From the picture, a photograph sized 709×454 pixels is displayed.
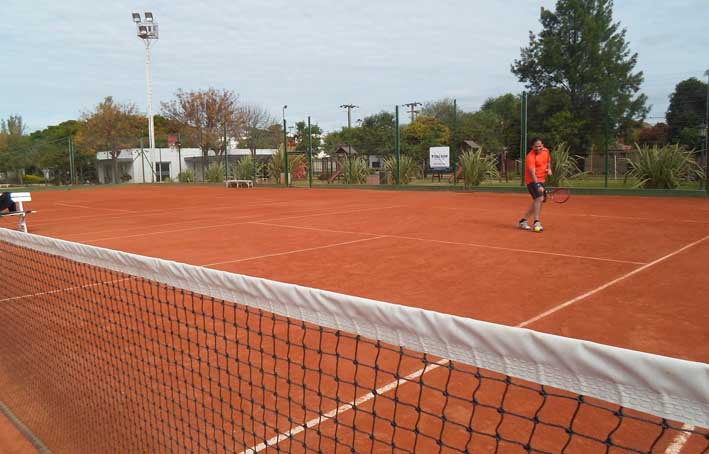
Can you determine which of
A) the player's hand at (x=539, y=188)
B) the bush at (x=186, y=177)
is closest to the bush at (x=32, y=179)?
the bush at (x=186, y=177)

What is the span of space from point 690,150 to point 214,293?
18.1 metres

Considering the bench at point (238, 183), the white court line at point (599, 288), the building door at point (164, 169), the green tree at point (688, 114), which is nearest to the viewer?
the white court line at point (599, 288)

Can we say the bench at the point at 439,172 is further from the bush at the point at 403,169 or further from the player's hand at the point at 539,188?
the player's hand at the point at 539,188

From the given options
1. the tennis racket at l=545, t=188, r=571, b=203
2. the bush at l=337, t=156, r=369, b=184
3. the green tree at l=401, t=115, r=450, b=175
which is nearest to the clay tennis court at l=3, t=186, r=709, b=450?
the tennis racket at l=545, t=188, r=571, b=203

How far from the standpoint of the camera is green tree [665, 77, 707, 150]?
54.4ft

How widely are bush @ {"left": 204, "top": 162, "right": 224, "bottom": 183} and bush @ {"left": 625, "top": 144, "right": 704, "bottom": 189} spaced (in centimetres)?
2373

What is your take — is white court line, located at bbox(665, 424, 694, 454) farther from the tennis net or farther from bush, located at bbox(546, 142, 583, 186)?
bush, located at bbox(546, 142, 583, 186)

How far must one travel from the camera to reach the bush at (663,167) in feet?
54.0

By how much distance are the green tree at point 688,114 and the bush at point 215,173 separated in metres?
24.6

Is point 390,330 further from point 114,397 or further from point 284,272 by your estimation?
point 284,272

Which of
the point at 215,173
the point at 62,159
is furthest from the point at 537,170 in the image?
the point at 62,159

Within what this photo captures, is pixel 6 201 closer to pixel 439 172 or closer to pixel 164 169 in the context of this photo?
pixel 439 172

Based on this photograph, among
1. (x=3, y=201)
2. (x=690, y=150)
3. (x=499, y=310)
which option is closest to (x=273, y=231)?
(x=3, y=201)

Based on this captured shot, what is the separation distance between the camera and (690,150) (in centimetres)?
1689
